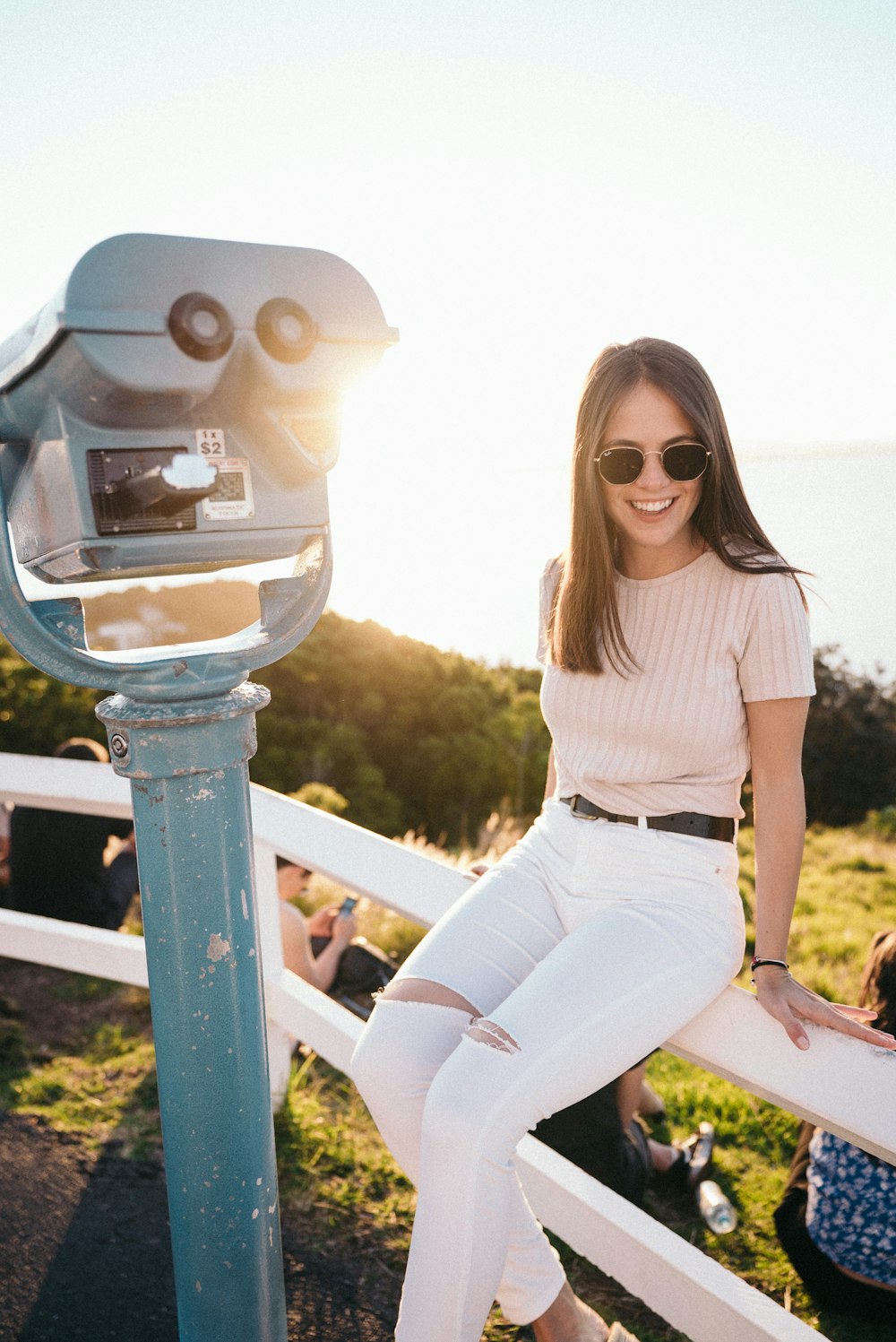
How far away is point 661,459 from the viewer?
1889 millimetres

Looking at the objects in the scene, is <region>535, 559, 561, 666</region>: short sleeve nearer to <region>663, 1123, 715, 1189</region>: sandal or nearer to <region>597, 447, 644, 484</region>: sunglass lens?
<region>597, 447, 644, 484</region>: sunglass lens

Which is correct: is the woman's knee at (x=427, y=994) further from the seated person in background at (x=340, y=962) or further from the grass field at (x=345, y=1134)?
the seated person in background at (x=340, y=962)

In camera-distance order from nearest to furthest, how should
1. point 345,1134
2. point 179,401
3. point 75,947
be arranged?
point 179,401, point 345,1134, point 75,947

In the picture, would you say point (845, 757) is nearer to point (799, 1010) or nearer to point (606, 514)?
point (606, 514)

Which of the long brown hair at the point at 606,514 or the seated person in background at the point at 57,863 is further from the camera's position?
the seated person in background at the point at 57,863

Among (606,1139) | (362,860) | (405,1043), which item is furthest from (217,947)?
(606,1139)

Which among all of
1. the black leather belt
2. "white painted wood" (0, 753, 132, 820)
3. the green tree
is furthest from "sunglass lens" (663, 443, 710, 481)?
the green tree

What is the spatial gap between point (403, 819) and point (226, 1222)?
20.1ft

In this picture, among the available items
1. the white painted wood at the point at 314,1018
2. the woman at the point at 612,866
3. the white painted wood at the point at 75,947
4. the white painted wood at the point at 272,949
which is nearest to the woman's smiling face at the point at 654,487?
the woman at the point at 612,866

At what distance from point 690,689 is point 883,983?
0.82 m

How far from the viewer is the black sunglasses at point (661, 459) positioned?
1868 millimetres

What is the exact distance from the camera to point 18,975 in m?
3.52

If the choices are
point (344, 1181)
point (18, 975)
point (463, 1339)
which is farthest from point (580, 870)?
point (18, 975)

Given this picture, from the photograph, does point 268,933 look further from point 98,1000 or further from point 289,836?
point 98,1000
